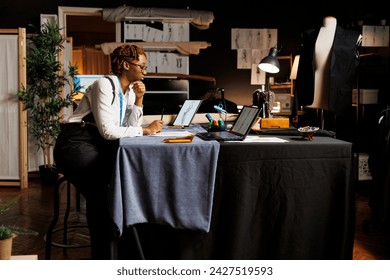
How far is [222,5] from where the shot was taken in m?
8.10

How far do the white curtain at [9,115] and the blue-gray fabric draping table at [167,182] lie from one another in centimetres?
379

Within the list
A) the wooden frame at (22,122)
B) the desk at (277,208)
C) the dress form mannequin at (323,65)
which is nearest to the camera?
the desk at (277,208)

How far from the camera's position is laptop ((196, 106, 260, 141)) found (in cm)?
302

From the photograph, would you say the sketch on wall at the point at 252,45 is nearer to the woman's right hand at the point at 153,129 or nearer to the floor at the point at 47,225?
the floor at the point at 47,225

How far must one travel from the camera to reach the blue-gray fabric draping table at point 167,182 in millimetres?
2695

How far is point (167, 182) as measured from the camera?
2.76 metres

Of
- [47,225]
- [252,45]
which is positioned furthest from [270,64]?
[252,45]

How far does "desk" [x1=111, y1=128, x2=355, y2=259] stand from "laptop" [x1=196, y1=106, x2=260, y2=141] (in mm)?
154

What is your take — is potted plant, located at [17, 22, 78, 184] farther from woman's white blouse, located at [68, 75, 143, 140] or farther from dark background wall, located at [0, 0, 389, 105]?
woman's white blouse, located at [68, 75, 143, 140]

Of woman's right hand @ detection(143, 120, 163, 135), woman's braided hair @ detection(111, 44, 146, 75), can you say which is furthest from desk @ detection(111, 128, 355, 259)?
woman's braided hair @ detection(111, 44, 146, 75)

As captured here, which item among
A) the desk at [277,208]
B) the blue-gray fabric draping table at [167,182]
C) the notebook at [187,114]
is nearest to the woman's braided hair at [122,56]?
the blue-gray fabric draping table at [167,182]

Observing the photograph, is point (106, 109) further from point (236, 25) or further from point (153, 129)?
point (236, 25)

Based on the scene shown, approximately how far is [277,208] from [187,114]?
4.29 feet

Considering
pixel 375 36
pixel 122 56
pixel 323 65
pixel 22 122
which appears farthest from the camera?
pixel 375 36
